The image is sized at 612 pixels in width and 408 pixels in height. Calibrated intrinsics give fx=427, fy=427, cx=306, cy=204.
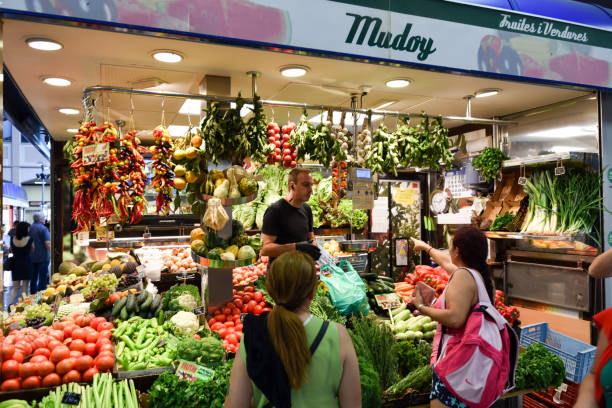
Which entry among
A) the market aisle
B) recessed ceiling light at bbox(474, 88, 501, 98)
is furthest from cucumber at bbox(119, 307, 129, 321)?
the market aisle

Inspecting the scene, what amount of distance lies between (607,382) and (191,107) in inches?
234

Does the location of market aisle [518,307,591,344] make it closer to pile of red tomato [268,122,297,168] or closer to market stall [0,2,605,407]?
market stall [0,2,605,407]

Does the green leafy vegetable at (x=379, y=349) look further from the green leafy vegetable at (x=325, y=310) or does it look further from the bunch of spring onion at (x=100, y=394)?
the bunch of spring onion at (x=100, y=394)

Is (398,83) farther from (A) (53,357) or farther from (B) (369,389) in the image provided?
(A) (53,357)

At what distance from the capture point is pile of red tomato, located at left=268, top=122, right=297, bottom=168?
4.83 meters

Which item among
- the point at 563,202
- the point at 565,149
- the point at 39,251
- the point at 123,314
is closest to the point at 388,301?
the point at 123,314

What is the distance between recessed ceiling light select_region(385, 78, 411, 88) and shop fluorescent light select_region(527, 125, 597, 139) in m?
2.44

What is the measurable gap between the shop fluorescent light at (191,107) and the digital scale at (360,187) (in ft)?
7.97

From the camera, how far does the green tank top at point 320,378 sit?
1.84 m

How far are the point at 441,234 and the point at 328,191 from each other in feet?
7.93

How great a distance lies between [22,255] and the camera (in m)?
10.0

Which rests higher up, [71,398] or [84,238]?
[84,238]

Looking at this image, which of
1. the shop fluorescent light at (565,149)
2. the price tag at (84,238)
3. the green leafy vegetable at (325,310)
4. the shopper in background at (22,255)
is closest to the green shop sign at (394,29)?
the shop fluorescent light at (565,149)

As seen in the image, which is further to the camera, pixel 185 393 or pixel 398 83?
pixel 398 83
